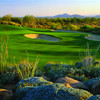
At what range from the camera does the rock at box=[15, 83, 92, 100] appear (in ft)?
11.4

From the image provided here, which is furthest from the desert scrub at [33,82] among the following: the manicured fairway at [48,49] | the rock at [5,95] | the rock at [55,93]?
the manicured fairway at [48,49]

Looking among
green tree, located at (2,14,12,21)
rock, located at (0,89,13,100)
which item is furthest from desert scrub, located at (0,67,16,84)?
green tree, located at (2,14,12,21)

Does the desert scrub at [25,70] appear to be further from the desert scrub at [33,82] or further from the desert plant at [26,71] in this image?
the desert scrub at [33,82]

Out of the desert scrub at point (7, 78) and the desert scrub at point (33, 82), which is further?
the desert scrub at point (7, 78)

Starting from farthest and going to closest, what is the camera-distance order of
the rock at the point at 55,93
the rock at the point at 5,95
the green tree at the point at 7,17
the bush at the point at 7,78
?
the green tree at the point at 7,17, the bush at the point at 7,78, the rock at the point at 5,95, the rock at the point at 55,93

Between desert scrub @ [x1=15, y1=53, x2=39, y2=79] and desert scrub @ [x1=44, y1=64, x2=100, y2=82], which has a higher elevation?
desert scrub @ [x1=15, y1=53, x2=39, y2=79]

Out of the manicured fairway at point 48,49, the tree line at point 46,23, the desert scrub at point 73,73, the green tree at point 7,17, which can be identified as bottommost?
the manicured fairway at point 48,49

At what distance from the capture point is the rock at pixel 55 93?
347 cm

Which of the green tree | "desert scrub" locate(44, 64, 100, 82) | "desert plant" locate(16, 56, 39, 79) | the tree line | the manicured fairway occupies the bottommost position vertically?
the manicured fairway

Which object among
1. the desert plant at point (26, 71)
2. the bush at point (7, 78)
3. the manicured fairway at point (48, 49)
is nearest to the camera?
the desert plant at point (26, 71)

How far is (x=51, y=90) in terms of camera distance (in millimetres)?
3648

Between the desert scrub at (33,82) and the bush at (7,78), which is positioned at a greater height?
the desert scrub at (33,82)

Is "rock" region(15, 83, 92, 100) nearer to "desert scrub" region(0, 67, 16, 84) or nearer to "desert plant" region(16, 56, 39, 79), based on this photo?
"desert plant" region(16, 56, 39, 79)

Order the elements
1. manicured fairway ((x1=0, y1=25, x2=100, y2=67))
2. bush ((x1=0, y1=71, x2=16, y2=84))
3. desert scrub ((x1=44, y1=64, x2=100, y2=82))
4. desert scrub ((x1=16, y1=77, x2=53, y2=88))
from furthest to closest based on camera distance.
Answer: manicured fairway ((x1=0, y1=25, x2=100, y2=67)) < desert scrub ((x1=44, y1=64, x2=100, y2=82)) < bush ((x1=0, y1=71, x2=16, y2=84)) < desert scrub ((x1=16, y1=77, x2=53, y2=88))
